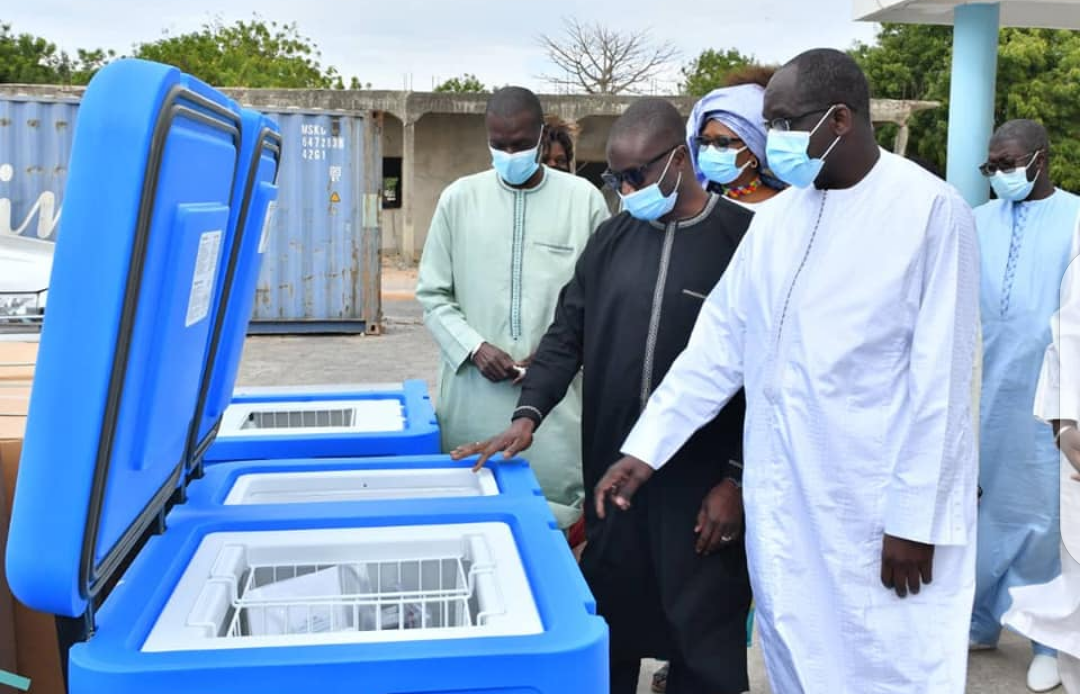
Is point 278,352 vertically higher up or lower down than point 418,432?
lower down

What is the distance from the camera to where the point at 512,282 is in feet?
9.18

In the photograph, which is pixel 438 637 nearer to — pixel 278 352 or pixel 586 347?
pixel 586 347

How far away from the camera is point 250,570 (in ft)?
4.92

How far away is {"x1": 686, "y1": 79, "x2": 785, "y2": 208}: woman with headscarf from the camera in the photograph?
114 inches

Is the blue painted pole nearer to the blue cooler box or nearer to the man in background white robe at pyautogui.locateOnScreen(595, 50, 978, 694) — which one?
the man in background white robe at pyautogui.locateOnScreen(595, 50, 978, 694)

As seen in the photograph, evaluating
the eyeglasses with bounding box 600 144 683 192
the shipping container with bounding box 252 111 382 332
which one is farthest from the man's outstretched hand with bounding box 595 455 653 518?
the shipping container with bounding box 252 111 382 332

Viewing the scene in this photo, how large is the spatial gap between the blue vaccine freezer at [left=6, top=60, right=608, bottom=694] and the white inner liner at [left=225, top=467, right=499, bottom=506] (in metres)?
0.18

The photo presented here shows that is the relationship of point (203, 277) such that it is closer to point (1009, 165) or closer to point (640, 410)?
point (640, 410)

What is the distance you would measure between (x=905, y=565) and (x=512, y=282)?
1284mm

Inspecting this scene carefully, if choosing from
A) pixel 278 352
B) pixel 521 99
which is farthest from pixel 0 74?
pixel 521 99

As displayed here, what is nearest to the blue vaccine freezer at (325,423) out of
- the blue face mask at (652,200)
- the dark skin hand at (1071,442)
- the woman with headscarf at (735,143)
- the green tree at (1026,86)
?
the blue face mask at (652,200)

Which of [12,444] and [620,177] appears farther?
[620,177]

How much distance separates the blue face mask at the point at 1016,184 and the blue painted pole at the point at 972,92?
627 centimetres

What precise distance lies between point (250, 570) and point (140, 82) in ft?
2.41
